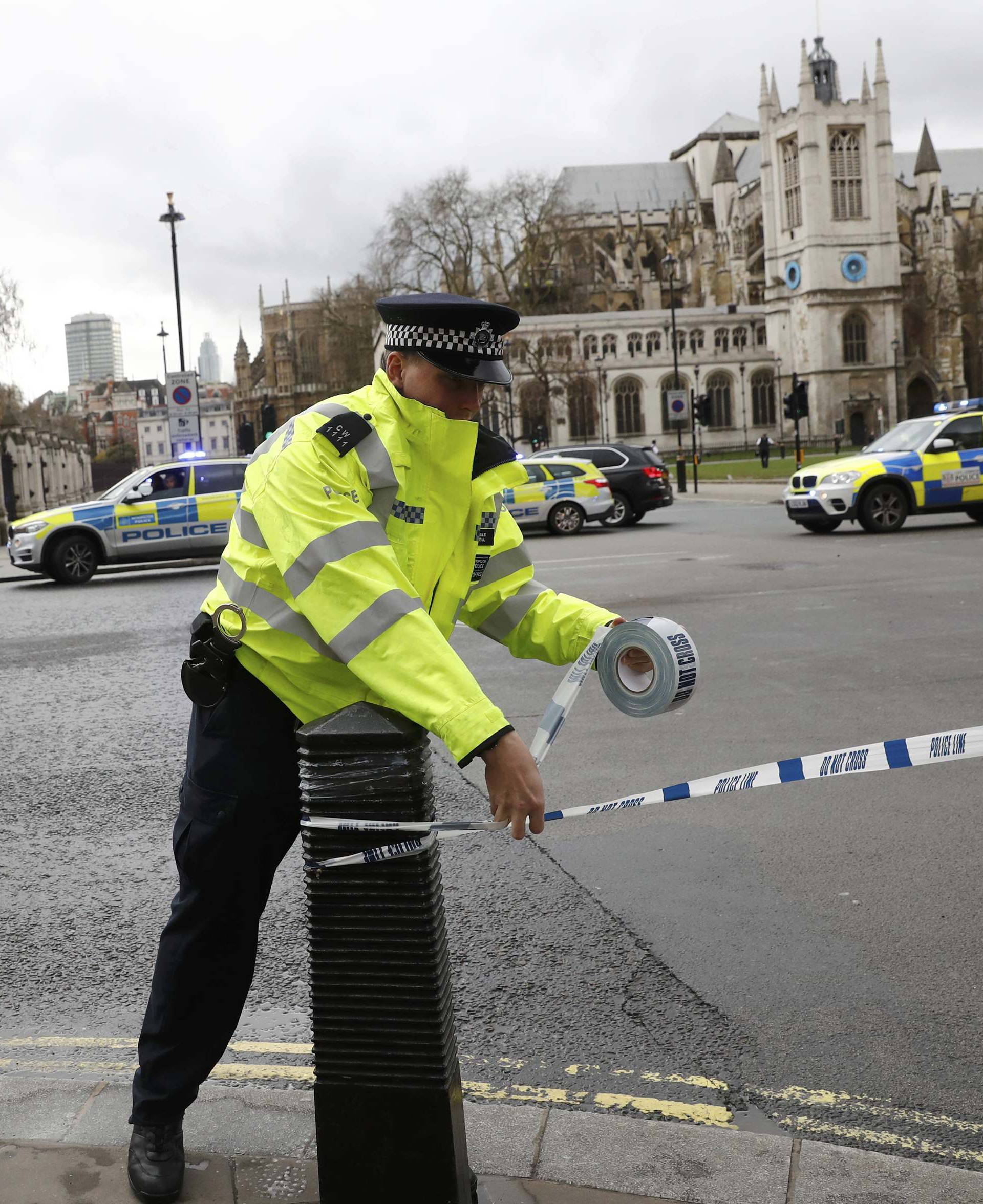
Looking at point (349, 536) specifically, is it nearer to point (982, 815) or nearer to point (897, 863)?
point (897, 863)

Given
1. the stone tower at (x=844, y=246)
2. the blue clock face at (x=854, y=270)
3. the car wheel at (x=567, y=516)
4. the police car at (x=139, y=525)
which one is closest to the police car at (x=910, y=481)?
the car wheel at (x=567, y=516)

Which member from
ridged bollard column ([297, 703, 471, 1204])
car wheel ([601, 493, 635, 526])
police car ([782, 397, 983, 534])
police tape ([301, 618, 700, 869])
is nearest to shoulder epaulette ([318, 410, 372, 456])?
ridged bollard column ([297, 703, 471, 1204])

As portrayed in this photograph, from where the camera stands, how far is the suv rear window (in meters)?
18.2

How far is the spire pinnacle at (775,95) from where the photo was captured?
85.6 meters

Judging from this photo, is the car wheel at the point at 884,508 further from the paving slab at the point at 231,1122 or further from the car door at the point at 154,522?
the paving slab at the point at 231,1122

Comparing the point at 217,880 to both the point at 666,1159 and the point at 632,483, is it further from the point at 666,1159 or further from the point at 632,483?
the point at 632,483

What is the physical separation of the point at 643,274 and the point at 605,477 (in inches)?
3077

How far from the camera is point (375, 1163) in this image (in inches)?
88.2

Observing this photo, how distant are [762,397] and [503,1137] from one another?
8813 centimetres

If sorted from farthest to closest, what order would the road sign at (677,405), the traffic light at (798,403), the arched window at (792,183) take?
the arched window at (792,183)
the traffic light at (798,403)
the road sign at (677,405)

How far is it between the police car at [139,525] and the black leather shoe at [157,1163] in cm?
1543

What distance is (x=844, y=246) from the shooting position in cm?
8262

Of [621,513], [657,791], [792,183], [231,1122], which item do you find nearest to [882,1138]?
[657,791]

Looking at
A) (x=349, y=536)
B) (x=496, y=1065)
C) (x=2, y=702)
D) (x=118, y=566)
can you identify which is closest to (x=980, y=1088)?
(x=496, y=1065)
